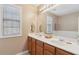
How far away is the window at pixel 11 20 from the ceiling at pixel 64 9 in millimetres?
1016

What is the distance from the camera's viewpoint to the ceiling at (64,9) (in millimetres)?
1593

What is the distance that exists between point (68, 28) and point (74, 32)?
0.13m

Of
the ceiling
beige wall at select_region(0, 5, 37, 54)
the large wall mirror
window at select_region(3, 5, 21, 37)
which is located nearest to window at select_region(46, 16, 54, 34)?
the large wall mirror

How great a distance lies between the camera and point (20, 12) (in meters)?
2.76

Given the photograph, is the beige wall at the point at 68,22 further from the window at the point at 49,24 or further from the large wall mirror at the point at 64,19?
the window at the point at 49,24

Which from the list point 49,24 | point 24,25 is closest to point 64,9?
point 49,24

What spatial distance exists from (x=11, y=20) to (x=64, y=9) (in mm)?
1431

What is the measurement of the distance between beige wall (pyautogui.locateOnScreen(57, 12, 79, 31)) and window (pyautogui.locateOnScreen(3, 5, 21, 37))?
1252 millimetres

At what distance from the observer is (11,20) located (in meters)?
2.57

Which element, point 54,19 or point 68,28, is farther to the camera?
point 54,19

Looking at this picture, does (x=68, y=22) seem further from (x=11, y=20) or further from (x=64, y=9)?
(x=11, y=20)

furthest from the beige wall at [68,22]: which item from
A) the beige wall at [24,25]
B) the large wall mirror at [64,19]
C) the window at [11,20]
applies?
the window at [11,20]

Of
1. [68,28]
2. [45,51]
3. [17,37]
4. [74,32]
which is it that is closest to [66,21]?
[68,28]

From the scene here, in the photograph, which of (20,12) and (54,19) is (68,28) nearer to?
(54,19)
